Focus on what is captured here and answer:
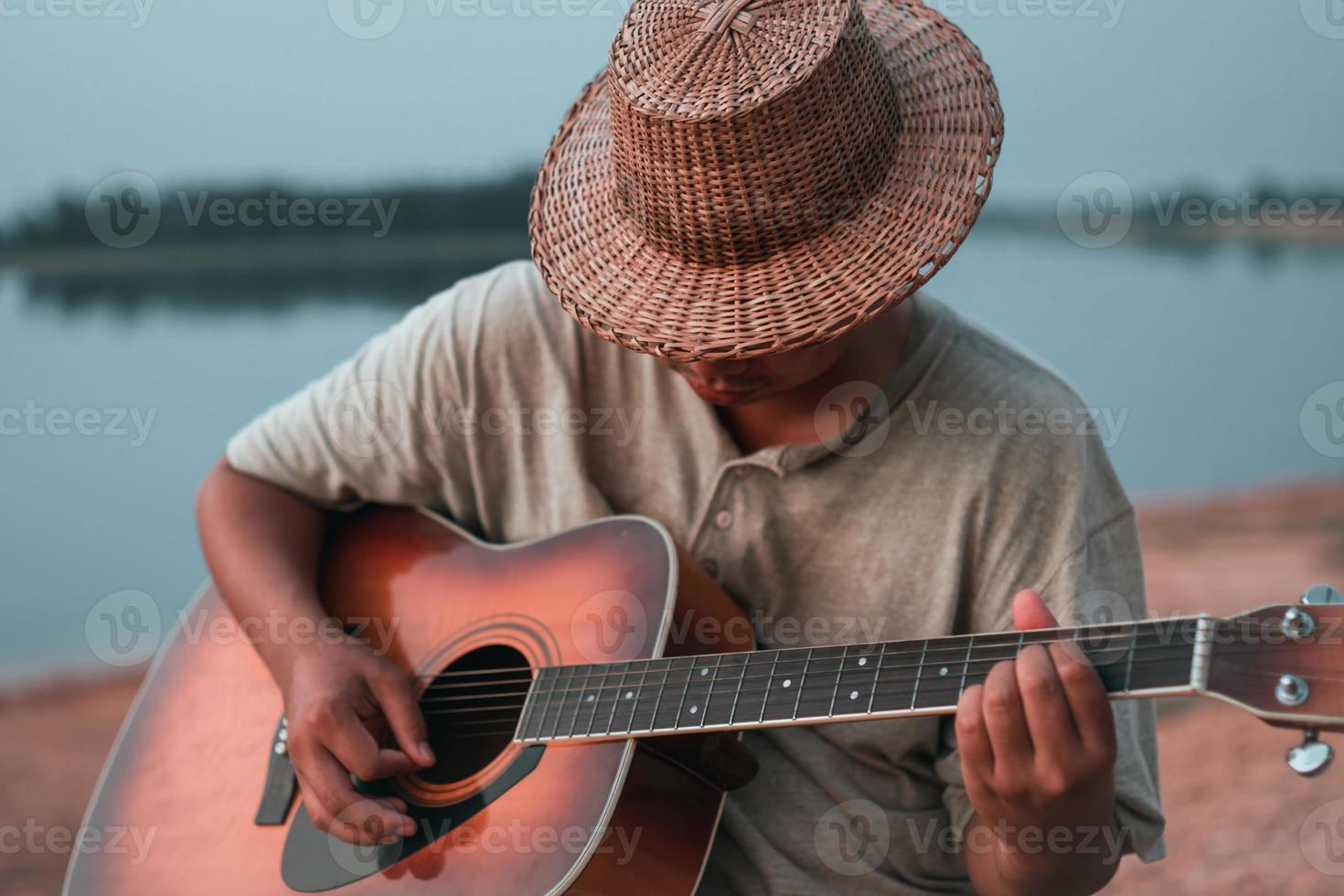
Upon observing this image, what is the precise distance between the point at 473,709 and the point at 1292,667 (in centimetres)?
84

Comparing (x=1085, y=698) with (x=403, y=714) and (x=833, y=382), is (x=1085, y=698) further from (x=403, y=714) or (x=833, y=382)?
(x=403, y=714)

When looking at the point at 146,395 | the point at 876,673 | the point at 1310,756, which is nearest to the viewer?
the point at 1310,756

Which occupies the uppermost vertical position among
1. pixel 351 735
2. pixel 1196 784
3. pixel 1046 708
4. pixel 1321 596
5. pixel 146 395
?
pixel 1321 596

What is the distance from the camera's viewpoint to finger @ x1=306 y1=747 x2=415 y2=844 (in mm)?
1149

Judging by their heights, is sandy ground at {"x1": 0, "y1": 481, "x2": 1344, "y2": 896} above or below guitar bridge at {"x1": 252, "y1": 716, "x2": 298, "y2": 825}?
below

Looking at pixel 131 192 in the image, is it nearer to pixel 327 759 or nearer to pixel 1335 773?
pixel 327 759

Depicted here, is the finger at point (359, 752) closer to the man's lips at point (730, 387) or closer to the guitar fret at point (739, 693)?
the guitar fret at point (739, 693)

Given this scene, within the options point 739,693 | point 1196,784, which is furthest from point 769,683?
point 1196,784

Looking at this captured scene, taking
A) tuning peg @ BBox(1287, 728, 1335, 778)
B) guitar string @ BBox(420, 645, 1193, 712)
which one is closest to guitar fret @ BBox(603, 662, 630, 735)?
guitar string @ BBox(420, 645, 1193, 712)

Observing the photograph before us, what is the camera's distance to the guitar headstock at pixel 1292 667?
0.76 m

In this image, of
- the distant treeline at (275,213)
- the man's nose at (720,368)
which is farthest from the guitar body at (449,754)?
the distant treeline at (275,213)

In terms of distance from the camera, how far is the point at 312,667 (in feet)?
4.12

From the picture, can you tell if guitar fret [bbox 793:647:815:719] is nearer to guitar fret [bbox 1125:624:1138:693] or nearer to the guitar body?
the guitar body

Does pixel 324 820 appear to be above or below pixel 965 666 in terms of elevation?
below
